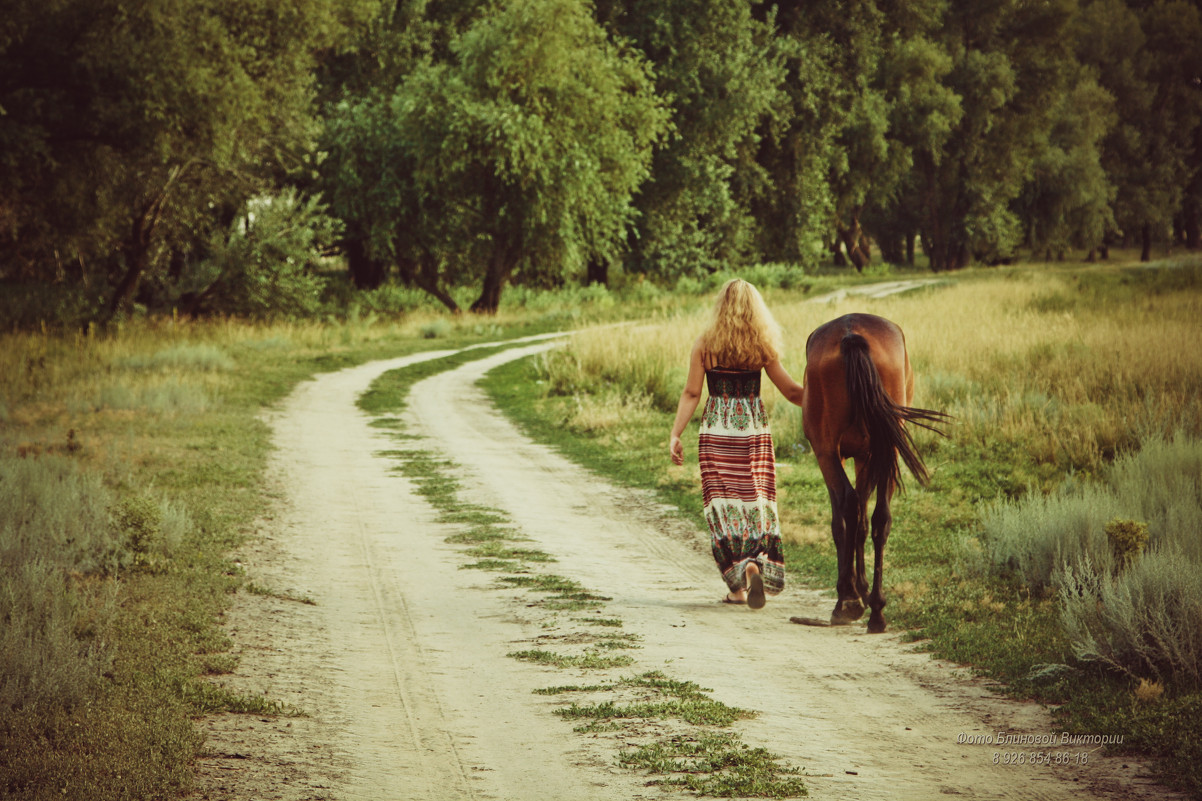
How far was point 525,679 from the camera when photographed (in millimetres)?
5988

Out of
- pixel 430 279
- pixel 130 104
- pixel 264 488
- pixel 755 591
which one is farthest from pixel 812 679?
pixel 430 279

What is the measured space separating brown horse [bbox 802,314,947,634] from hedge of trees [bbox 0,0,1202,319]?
60.7 feet

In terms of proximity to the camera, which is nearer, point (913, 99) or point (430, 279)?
point (430, 279)

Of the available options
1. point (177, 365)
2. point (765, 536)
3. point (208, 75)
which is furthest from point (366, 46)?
point (765, 536)

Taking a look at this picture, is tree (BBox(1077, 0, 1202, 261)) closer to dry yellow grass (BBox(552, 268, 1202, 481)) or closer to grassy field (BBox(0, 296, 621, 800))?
dry yellow grass (BBox(552, 268, 1202, 481))

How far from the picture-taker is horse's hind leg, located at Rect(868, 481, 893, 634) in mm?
6711

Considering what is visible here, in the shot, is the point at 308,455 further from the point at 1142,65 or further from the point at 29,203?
the point at 1142,65

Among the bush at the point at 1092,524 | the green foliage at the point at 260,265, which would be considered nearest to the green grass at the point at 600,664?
the bush at the point at 1092,524

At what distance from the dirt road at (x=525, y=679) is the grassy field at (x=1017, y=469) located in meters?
0.47

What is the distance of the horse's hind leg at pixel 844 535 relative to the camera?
22.1 feet

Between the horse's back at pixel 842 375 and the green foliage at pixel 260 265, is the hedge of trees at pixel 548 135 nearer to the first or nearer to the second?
the green foliage at pixel 260 265

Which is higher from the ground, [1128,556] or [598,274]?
[598,274]

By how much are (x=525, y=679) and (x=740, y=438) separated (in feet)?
8.05

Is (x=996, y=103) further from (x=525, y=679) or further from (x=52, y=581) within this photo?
(x=52, y=581)
